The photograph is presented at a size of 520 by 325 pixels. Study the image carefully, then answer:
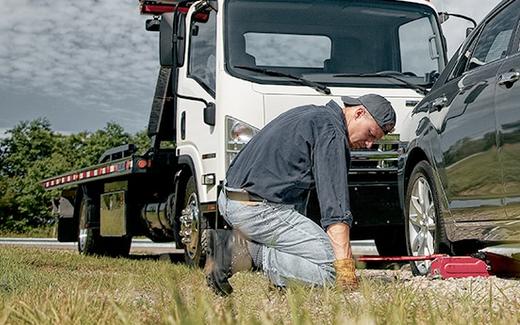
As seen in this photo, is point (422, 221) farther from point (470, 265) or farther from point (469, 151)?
point (469, 151)

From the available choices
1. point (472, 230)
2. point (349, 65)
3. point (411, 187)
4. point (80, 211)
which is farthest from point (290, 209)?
point (80, 211)

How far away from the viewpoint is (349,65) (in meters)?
8.24

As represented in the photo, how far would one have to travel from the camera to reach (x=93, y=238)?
12.8 m

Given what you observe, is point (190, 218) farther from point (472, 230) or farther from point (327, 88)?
point (472, 230)

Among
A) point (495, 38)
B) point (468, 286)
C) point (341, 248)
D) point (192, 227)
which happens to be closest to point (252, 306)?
point (341, 248)

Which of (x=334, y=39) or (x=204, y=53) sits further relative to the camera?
(x=204, y=53)

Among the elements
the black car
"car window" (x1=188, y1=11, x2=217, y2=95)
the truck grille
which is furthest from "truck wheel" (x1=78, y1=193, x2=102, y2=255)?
the black car

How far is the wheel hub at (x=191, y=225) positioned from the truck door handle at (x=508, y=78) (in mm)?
3738

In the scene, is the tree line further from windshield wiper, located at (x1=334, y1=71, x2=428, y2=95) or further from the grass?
the grass

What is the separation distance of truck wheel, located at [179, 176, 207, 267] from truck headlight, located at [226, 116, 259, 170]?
2.90 feet

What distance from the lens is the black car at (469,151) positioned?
549 centimetres

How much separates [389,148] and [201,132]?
1788 mm

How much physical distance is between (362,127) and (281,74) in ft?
9.62

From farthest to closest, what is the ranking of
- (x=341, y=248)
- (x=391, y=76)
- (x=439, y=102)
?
1. (x=391, y=76)
2. (x=439, y=102)
3. (x=341, y=248)
